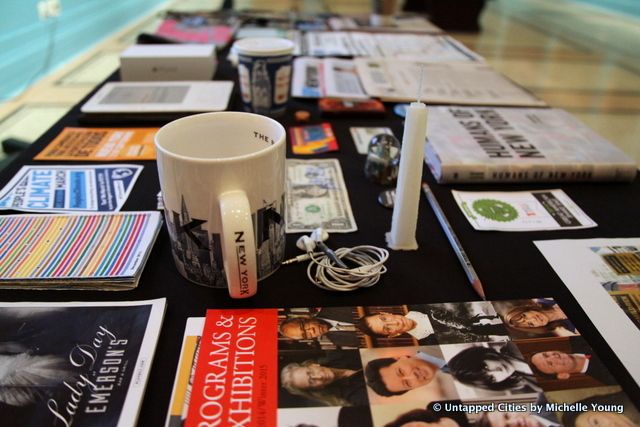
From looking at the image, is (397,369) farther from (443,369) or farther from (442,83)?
(442,83)

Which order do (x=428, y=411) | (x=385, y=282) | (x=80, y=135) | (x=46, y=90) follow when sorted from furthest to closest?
1. (x=46, y=90)
2. (x=80, y=135)
3. (x=385, y=282)
4. (x=428, y=411)

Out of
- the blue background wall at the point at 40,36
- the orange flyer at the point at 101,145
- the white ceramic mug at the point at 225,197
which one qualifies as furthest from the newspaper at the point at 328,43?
the blue background wall at the point at 40,36

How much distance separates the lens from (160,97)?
2.81 feet

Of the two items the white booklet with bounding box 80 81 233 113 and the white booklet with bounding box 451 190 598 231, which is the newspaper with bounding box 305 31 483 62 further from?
the white booklet with bounding box 451 190 598 231

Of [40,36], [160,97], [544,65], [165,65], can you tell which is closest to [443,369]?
[160,97]

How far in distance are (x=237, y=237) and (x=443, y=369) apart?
0.65 feet

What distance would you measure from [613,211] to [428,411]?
422 millimetres

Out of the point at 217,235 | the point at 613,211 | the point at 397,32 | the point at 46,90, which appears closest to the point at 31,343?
the point at 217,235

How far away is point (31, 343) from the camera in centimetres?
39

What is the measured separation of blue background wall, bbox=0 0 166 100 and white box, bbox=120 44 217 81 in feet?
4.67

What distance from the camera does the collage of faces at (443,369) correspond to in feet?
1.12

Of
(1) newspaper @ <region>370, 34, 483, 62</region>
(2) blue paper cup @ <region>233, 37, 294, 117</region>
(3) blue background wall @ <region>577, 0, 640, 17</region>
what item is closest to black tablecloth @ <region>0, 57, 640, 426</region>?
(2) blue paper cup @ <region>233, 37, 294, 117</region>

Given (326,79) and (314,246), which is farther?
(326,79)

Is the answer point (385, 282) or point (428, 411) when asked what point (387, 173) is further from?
point (428, 411)
